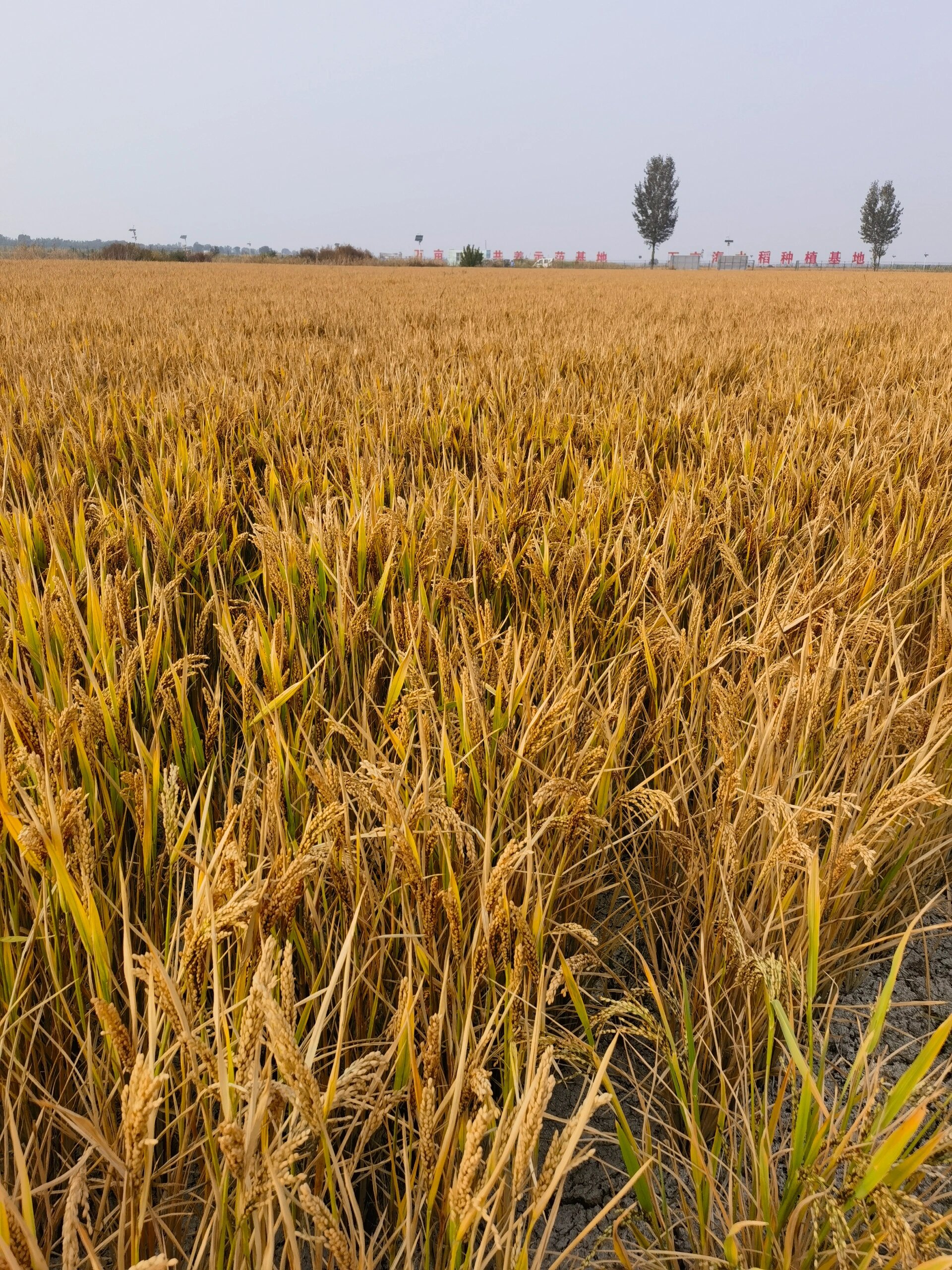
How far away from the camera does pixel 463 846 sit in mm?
700

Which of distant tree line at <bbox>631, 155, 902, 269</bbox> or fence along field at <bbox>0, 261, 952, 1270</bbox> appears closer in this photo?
fence along field at <bbox>0, 261, 952, 1270</bbox>

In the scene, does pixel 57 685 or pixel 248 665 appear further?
pixel 57 685

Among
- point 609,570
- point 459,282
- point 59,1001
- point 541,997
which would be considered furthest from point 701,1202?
point 459,282

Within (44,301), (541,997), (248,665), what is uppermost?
(44,301)

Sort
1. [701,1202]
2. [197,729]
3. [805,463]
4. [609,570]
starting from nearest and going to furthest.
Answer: [701,1202] < [197,729] < [609,570] < [805,463]

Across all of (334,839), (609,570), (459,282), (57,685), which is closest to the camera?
(334,839)

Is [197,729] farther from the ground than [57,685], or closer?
closer

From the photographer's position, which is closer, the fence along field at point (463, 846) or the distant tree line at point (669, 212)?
the fence along field at point (463, 846)

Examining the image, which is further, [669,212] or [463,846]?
[669,212]

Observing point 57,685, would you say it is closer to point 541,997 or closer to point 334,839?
point 334,839

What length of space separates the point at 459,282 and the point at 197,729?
45.4 feet

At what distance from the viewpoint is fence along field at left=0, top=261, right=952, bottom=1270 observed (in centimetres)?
49

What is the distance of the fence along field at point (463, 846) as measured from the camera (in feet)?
1.61

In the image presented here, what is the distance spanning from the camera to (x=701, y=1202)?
0.54 metres
